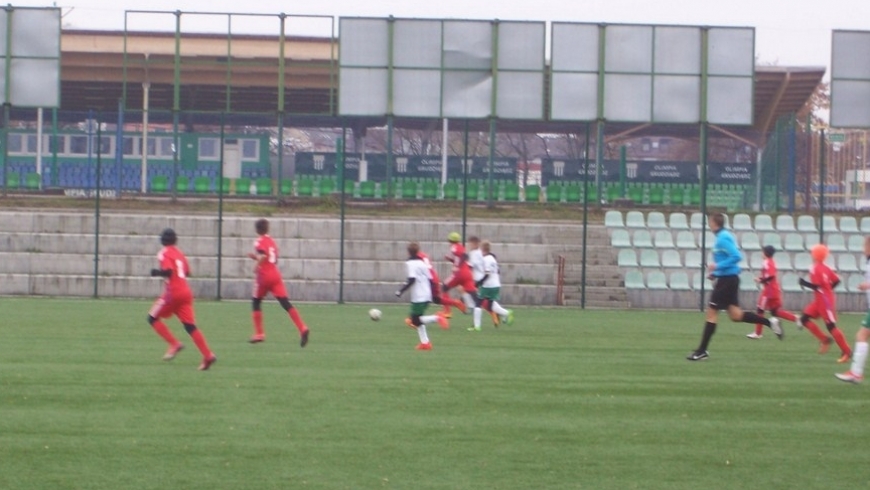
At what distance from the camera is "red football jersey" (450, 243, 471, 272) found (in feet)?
72.9

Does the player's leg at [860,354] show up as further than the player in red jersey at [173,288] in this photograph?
No

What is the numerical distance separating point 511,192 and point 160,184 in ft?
36.1

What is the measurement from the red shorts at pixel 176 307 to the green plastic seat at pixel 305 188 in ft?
76.6

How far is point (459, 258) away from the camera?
2239 centimetres

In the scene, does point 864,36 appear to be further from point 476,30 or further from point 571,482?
point 571,482

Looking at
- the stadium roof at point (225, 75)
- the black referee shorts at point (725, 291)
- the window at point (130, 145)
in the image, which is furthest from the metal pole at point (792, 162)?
the window at point (130, 145)

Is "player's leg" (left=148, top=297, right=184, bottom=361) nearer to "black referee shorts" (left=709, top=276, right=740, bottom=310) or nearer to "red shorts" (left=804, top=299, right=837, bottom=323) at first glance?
"black referee shorts" (left=709, top=276, right=740, bottom=310)

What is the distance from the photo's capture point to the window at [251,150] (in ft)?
165

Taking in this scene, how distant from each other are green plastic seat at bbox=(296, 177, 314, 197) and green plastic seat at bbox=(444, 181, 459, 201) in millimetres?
4007

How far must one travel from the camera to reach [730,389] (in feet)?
42.4

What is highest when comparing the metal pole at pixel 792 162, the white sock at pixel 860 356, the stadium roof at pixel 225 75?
the stadium roof at pixel 225 75

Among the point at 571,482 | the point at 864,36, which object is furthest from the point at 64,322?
the point at 864,36

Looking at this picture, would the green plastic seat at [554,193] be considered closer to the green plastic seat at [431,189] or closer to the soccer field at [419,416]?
the green plastic seat at [431,189]

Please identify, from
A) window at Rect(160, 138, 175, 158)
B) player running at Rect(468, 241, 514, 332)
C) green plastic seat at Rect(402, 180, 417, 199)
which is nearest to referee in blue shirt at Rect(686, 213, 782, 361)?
player running at Rect(468, 241, 514, 332)
